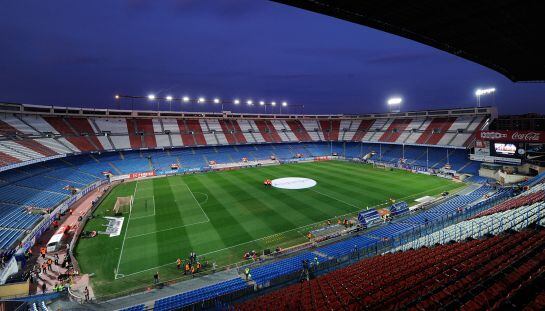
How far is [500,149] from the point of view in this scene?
128 ft

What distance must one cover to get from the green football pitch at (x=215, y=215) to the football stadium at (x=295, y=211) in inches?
7.1

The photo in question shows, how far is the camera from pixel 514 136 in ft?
121

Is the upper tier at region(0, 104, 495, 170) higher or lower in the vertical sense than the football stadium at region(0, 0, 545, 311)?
higher

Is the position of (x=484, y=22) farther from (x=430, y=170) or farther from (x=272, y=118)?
(x=272, y=118)

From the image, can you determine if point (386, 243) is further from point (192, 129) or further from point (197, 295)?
point (192, 129)

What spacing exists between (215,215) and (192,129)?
4353cm

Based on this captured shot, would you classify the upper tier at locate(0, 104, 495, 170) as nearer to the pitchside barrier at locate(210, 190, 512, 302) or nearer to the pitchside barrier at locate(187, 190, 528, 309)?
the pitchside barrier at locate(187, 190, 528, 309)

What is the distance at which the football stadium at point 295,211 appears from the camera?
443 inches

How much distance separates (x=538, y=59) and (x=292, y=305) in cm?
2855

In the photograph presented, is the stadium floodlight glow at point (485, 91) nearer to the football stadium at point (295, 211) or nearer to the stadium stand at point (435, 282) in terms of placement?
the football stadium at point (295, 211)

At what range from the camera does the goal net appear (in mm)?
29809

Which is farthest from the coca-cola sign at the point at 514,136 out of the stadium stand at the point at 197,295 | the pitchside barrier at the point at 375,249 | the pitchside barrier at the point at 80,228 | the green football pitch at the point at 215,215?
the pitchside barrier at the point at 80,228

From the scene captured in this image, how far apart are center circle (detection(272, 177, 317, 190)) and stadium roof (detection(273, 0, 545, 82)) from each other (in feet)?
87.0

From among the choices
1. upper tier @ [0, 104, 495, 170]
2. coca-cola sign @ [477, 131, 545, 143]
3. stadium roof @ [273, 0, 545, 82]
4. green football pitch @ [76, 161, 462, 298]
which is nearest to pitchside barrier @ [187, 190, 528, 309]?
green football pitch @ [76, 161, 462, 298]
